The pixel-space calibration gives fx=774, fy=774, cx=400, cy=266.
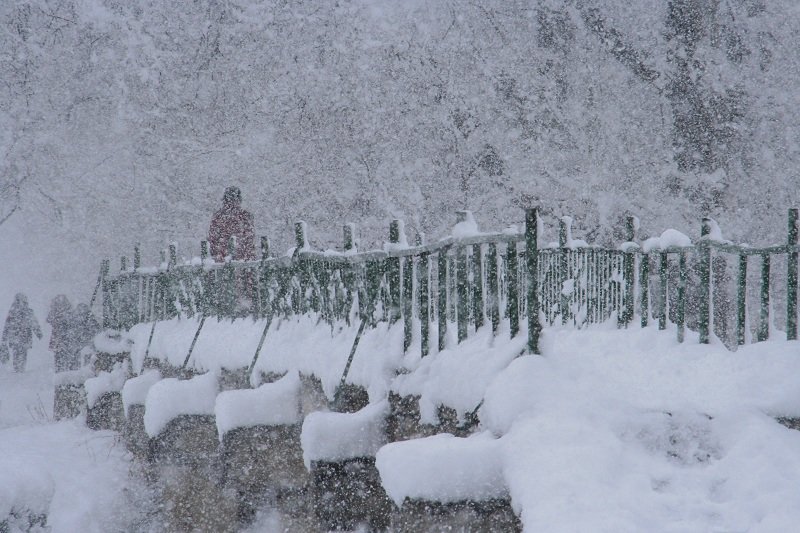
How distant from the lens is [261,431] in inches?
230

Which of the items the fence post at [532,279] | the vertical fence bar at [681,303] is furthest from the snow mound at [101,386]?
the fence post at [532,279]

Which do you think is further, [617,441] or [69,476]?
[69,476]

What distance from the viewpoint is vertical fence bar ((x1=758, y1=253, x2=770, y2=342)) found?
533 centimetres

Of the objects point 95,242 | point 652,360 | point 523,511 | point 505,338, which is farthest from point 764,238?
point 95,242

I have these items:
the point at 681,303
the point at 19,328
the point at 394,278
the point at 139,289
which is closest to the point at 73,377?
the point at 139,289

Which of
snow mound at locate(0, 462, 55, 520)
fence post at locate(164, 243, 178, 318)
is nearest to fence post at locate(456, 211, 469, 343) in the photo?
snow mound at locate(0, 462, 55, 520)

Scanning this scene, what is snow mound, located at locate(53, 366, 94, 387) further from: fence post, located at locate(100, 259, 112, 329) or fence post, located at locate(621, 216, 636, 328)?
fence post, located at locate(621, 216, 636, 328)

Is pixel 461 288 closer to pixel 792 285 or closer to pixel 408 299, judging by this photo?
pixel 408 299

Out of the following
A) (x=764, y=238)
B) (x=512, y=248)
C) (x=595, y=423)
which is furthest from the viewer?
(x=764, y=238)

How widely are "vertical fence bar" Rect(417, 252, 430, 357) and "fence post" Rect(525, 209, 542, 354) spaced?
1.05 metres

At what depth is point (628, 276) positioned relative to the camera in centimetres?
795

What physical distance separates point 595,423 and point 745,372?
3.64 feet

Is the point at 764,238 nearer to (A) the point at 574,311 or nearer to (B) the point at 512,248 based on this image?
(A) the point at 574,311

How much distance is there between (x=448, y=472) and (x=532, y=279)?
1281mm
